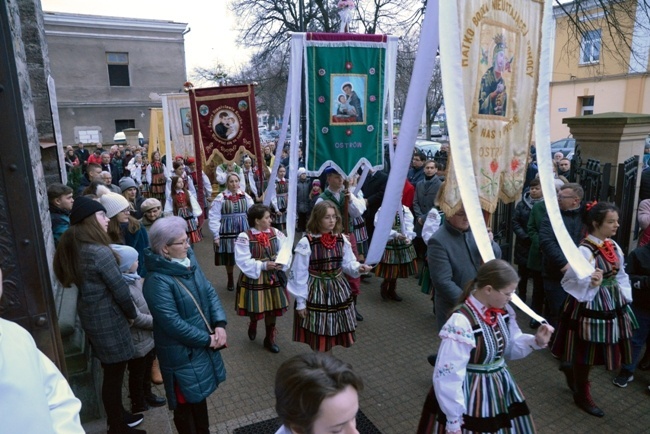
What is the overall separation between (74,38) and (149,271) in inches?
1173

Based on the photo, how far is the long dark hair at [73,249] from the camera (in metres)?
3.32

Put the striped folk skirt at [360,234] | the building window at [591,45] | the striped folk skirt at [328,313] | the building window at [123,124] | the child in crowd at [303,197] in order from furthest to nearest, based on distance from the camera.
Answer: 1. the building window at [123,124]
2. the building window at [591,45]
3. the child in crowd at [303,197]
4. the striped folk skirt at [360,234]
5. the striped folk skirt at [328,313]

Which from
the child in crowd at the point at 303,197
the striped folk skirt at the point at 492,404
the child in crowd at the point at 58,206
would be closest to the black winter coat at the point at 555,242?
the striped folk skirt at the point at 492,404

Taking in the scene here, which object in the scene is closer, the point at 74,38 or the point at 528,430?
the point at 528,430

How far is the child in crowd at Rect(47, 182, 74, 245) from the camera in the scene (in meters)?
4.67

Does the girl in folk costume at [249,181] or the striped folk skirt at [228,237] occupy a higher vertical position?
the girl in folk costume at [249,181]

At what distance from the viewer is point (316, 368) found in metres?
1.78

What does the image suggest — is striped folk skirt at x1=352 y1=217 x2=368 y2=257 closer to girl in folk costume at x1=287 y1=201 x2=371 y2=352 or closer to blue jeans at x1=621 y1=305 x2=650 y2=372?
girl in folk costume at x1=287 y1=201 x2=371 y2=352

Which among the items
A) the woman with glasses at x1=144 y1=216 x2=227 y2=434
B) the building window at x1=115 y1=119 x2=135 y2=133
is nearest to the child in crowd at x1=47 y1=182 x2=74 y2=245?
the woman with glasses at x1=144 y1=216 x2=227 y2=434

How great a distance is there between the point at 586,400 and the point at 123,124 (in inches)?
1204

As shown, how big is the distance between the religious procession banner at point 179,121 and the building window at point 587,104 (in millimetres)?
22953

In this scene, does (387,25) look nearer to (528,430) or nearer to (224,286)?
(224,286)

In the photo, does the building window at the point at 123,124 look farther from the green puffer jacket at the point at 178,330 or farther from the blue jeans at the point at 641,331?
the blue jeans at the point at 641,331

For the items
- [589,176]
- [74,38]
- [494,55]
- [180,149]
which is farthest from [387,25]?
[74,38]
